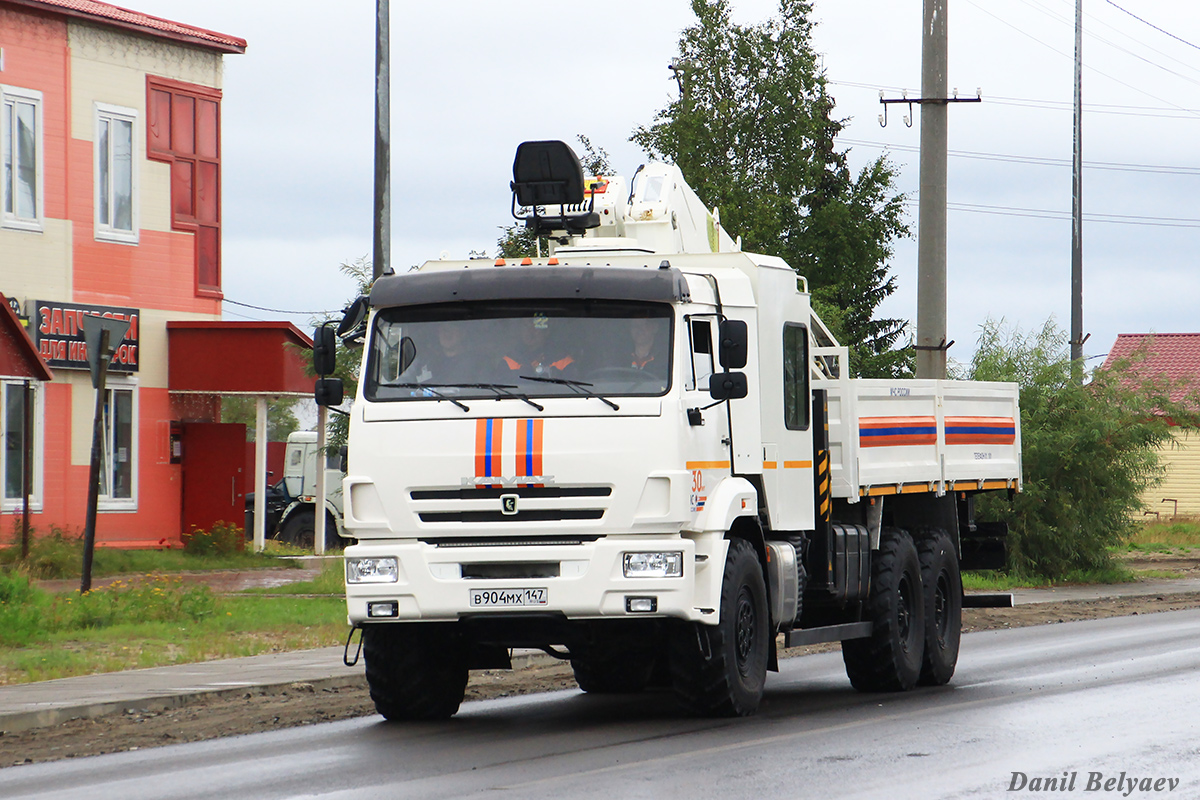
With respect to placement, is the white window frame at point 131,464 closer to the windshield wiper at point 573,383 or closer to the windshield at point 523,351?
the windshield at point 523,351

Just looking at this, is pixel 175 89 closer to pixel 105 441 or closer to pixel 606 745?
Answer: pixel 105 441

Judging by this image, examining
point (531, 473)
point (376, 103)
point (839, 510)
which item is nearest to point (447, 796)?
point (531, 473)

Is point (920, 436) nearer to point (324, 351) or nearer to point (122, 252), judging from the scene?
point (324, 351)

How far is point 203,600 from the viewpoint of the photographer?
20.0 m

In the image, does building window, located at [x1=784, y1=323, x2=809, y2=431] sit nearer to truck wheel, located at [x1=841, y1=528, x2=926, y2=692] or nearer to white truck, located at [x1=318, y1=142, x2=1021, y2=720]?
white truck, located at [x1=318, y1=142, x2=1021, y2=720]

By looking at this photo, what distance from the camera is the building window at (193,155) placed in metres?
29.6

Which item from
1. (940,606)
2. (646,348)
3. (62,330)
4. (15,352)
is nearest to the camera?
(646,348)

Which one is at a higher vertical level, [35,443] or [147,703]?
[35,443]

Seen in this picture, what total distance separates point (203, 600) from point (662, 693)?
23.9 ft

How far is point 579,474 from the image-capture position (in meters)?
11.4

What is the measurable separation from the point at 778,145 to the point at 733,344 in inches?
1350

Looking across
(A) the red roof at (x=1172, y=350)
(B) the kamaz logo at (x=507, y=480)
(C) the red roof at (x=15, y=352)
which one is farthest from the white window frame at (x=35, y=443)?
(A) the red roof at (x=1172, y=350)

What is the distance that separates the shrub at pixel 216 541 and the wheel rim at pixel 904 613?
1589 centimetres

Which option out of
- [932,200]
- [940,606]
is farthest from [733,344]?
[932,200]
